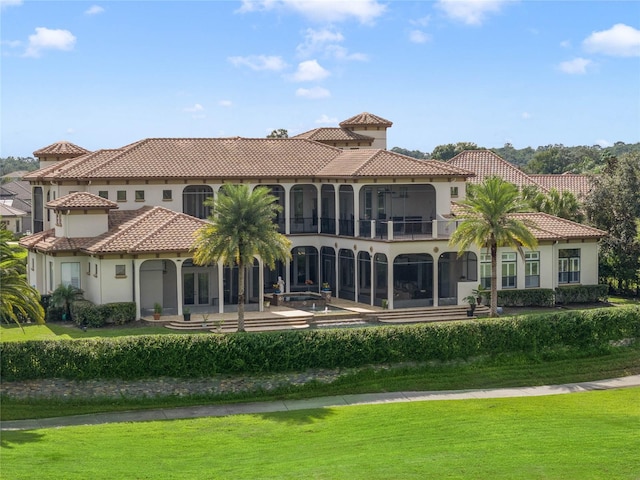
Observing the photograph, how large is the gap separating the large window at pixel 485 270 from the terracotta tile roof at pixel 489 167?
63.2 feet

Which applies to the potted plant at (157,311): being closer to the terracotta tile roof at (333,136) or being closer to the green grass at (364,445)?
the green grass at (364,445)

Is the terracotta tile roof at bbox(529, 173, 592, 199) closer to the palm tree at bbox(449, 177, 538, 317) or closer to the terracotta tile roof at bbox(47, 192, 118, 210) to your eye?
the palm tree at bbox(449, 177, 538, 317)

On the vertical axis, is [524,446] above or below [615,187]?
below

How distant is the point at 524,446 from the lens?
96.9 ft

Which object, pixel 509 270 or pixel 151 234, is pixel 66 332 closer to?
pixel 151 234

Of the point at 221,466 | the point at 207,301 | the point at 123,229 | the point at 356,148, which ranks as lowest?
the point at 221,466

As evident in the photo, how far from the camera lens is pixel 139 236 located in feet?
147

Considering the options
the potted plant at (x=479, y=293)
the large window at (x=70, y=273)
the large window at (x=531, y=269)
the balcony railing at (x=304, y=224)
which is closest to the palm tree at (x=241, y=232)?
the large window at (x=70, y=273)

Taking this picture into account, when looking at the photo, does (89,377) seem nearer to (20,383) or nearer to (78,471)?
(20,383)

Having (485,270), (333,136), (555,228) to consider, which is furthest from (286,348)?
(333,136)

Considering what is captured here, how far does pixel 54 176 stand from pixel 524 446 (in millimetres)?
29185

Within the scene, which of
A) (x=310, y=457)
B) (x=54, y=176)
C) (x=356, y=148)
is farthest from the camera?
(x=356, y=148)

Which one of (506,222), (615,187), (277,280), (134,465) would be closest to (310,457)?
(134,465)

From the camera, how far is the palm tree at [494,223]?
44.4m
